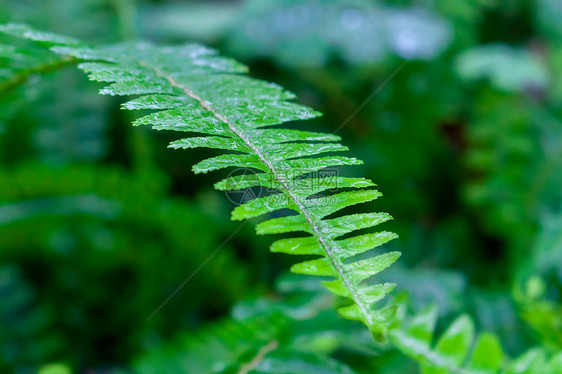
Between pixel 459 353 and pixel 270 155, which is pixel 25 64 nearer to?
pixel 270 155

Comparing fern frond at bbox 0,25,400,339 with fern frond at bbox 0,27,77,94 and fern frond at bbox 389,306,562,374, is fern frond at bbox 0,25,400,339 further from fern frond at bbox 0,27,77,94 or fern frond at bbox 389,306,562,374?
fern frond at bbox 389,306,562,374

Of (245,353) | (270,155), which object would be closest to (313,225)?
(270,155)

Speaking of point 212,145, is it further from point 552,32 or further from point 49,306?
point 552,32

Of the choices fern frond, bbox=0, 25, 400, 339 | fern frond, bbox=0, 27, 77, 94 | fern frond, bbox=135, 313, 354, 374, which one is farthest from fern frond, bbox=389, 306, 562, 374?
fern frond, bbox=0, 27, 77, 94

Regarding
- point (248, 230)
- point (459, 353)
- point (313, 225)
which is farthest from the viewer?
point (248, 230)

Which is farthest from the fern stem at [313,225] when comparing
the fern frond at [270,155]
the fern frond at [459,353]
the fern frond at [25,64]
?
the fern frond at [25,64]

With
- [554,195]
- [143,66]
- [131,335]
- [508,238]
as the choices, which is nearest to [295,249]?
[143,66]

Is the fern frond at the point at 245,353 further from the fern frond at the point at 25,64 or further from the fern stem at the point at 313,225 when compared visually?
the fern frond at the point at 25,64
